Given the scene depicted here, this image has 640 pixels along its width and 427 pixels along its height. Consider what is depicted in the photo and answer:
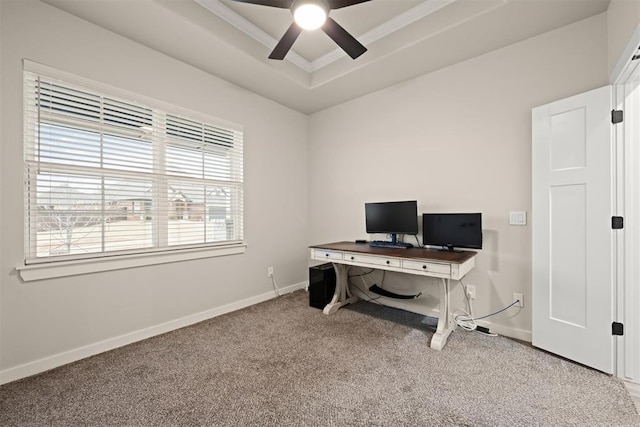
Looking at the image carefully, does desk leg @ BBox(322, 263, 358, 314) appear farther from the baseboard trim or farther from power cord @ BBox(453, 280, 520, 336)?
power cord @ BBox(453, 280, 520, 336)

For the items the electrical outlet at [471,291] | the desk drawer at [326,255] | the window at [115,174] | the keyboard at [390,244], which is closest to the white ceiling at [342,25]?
the window at [115,174]

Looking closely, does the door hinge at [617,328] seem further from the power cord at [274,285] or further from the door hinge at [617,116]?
the power cord at [274,285]

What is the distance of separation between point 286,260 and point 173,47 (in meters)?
2.71

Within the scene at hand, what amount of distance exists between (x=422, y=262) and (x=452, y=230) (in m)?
0.56

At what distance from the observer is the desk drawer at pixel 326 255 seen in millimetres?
2883

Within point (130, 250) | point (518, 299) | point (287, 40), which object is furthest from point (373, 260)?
point (130, 250)

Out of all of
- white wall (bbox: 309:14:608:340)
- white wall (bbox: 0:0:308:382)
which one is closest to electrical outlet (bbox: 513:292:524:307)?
white wall (bbox: 309:14:608:340)

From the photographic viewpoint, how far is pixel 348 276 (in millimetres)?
3576

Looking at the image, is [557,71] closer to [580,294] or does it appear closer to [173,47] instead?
[580,294]

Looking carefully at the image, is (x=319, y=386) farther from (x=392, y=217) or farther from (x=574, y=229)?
(x=574, y=229)

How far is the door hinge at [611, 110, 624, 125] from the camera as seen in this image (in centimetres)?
186

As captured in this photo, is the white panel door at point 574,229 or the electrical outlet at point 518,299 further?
the electrical outlet at point 518,299

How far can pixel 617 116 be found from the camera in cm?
187

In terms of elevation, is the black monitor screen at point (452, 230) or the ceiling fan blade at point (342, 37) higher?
the ceiling fan blade at point (342, 37)
